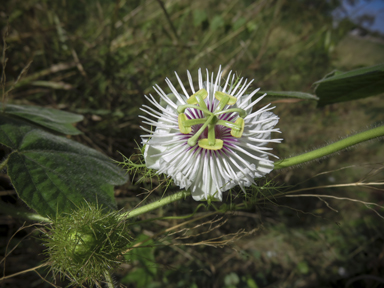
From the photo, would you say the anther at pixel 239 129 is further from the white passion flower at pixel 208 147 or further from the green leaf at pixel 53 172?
the green leaf at pixel 53 172

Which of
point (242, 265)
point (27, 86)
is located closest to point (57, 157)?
point (27, 86)

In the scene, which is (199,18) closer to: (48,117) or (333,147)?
(48,117)

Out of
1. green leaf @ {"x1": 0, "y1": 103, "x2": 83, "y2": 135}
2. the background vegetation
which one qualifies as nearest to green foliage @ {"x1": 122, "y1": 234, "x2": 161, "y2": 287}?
the background vegetation

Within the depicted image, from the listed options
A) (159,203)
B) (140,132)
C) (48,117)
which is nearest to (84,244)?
(159,203)

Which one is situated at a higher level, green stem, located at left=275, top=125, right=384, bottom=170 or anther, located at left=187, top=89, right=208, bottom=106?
anther, located at left=187, top=89, right=208, bottom=106

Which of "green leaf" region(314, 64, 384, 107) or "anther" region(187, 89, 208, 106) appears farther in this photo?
"green leaf" region(314, 64, 384, 107)

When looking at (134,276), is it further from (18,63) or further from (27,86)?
(18,63)

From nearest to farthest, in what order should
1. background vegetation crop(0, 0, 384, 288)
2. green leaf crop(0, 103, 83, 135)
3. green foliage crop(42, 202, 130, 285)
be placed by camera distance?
green foliage crop(42, 202, 130, 285), green leaf crop(0, 103, 83, 135), background vegetation crop(0, 0, 384, 288)

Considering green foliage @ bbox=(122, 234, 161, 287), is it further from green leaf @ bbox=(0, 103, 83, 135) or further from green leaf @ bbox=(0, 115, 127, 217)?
green leaf @ bbox=(0, 103, 83, 135)
